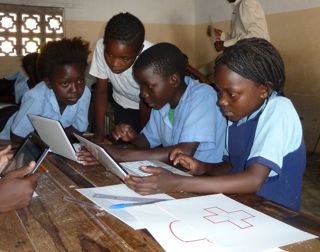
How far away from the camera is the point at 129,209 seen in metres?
0.82

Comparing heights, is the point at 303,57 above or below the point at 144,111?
above

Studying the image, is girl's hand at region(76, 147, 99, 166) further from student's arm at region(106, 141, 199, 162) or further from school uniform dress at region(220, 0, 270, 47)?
school uniform dress at region(220, 0, 270, 47)

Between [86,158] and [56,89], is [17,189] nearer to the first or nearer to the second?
[86,158]

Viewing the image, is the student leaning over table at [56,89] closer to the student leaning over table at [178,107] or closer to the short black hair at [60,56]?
the short black hair at [60,56]

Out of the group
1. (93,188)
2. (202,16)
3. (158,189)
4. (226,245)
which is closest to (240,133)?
(158,189)

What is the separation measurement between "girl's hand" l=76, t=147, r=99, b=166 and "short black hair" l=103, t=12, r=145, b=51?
60 centimetres

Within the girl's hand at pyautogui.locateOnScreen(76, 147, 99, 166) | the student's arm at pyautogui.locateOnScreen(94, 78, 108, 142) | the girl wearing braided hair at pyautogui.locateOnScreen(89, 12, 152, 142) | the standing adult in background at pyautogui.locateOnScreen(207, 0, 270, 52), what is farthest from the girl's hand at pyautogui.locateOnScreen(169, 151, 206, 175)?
the standing adult in background at pyautogui.locateOnScreen(207, 0, 270, 52)

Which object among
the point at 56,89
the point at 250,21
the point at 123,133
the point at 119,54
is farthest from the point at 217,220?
the point at 250,21

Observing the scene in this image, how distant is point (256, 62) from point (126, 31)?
2.42 feet

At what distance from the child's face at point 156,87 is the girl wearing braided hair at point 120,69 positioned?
0.97ft

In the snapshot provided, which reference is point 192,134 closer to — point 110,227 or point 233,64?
point 233,64

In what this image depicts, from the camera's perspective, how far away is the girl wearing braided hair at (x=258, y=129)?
102 centimetres

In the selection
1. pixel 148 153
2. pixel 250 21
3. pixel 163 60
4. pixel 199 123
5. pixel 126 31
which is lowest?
pixel 148 153

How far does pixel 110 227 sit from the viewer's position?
2.39ft
